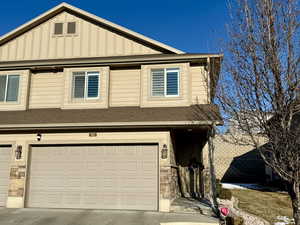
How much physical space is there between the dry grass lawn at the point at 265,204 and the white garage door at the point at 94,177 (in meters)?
3.56

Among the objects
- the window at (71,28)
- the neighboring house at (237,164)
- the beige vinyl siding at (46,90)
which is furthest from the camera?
the neighboring house at (237,164)

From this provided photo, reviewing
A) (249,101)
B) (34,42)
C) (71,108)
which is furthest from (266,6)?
(34,42)

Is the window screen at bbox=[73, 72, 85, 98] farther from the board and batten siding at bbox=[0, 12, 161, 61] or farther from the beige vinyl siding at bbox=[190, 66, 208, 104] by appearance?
the beige vinyl siding at bbox=[190, 66, 208, 104]

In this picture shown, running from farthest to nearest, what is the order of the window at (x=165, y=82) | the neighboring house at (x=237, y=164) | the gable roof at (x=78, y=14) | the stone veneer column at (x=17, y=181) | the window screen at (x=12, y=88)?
the neighboring house at (x=237, y=164) → the gable roof at (x=78, y=14) → the window screen at (x=12, y=88) → the window at (x=165, y=82) → the stone veneer column at (x=17, y=181)

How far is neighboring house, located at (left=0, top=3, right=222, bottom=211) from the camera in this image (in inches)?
394

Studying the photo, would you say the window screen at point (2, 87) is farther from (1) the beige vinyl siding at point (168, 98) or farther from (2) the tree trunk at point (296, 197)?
(2) the tree trunk at point (296, 197)

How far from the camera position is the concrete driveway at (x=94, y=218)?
26.8ft

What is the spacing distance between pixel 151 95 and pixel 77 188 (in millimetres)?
4249

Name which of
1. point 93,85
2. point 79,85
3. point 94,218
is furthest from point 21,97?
point 94,218

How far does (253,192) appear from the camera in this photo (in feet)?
45.1

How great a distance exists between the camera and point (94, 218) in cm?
866

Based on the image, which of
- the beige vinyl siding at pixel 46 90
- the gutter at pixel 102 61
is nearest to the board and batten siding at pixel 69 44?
the gutter at pixel 102 61

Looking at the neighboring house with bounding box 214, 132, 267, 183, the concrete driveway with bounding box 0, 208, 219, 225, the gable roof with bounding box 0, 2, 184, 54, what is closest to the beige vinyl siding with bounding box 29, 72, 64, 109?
the gable roof with bounding box 0, 2, 184, 54

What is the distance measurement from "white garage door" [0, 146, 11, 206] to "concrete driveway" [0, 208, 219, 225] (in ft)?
2.72
